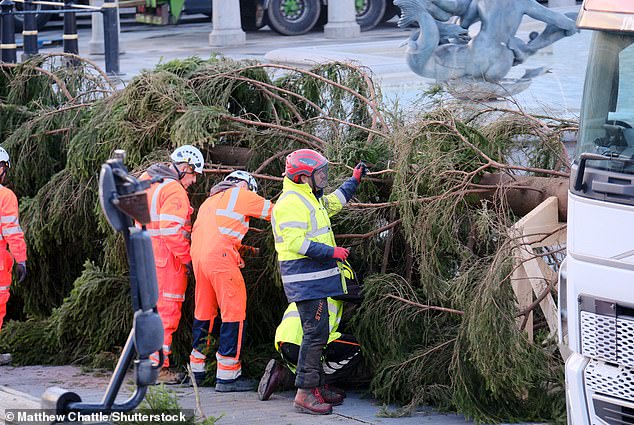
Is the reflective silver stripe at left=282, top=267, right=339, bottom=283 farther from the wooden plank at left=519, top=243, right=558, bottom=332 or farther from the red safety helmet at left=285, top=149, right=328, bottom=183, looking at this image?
the wooden plank at left=519, top=243, right=558, bottom=332

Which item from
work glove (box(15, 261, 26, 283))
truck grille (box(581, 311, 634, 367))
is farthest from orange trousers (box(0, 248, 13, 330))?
truck grille (box(581, 311, 634, 367))

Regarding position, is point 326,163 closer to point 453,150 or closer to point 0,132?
point 453,150

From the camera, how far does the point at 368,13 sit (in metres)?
25.4

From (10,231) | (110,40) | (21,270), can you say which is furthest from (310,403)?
(110,40)

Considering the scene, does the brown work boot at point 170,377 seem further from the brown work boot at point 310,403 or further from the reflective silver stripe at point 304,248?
the reflective silver stripe at point 304,248

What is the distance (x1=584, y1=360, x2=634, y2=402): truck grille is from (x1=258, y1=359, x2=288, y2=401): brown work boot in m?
2.68

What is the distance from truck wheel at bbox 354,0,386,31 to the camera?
25.3 metres

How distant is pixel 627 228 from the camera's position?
4.79 m

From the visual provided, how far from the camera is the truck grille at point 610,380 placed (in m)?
4.84

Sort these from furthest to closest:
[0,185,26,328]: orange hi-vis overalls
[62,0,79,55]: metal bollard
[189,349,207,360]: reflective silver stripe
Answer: [62,0,79,55]: metal bollard
[0,185,26,328]: orange hi-vis overalls
[189,349,207,360]: reflective silver stripe

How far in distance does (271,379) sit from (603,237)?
2984 millimetres

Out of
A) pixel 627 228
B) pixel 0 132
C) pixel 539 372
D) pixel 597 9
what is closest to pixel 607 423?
pixel 627 228

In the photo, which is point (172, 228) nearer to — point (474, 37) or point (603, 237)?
point (603, 237)

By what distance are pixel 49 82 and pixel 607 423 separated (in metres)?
7.14
